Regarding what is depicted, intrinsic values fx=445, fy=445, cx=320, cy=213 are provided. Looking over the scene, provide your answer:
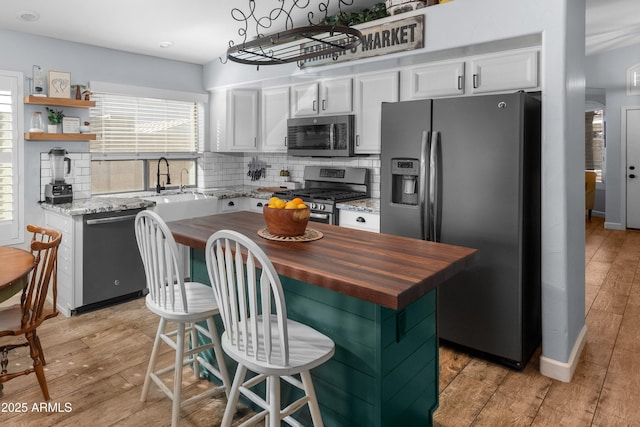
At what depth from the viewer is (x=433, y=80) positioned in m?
3.43

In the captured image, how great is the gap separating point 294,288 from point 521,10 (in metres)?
2.19

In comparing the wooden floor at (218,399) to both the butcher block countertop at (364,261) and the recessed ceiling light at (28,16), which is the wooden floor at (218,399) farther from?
the recessed ceiling light at (28,16)

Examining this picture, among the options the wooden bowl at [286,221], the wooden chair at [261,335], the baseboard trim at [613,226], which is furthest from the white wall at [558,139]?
the baseboard trim at [613,226]

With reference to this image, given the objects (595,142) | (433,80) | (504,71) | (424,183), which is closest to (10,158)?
(424,183)

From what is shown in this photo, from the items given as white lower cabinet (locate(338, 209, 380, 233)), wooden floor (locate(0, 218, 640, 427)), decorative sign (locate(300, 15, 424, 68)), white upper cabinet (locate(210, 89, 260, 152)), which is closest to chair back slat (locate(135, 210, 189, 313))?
wooden floor (locate(0, 218, 640, 427))

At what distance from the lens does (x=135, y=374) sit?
105 inches

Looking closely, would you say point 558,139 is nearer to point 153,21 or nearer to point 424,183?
point 424,183

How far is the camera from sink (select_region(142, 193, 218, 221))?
418 centimetres

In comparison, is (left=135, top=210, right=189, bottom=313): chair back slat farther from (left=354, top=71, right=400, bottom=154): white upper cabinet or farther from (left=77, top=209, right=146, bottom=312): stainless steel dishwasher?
(left=354, top=71, right=400, bottom=154): white upper cabinet

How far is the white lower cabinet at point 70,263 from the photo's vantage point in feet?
11.5

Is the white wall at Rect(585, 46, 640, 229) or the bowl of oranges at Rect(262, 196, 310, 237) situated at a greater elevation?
the white wall at Rect(585, 46, 640, 229)

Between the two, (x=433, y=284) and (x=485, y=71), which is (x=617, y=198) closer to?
(x=485, y=71)

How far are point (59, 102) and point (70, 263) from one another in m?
1.42

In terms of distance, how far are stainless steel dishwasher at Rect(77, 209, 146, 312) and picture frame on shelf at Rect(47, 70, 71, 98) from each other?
1200 millimetres
